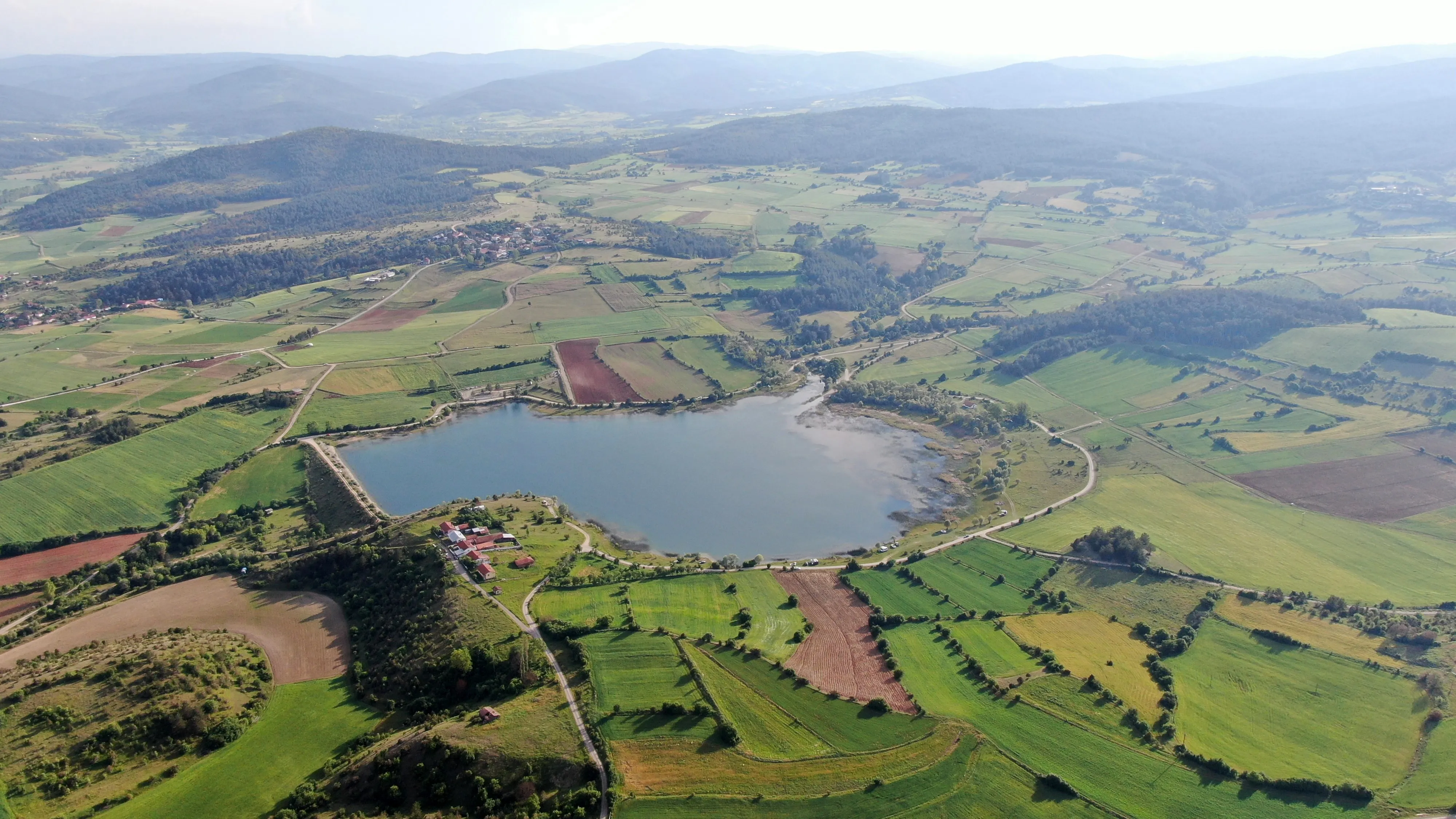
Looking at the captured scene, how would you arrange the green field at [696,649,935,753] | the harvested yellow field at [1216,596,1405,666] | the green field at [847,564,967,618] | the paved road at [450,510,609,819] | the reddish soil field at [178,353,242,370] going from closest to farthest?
the paved road at [450,510,609,819]
the green field at [696,649,935,753]
the harvested yellow field at [1216,596,1405,666]
the green field at [847,564,967,618]
the reddish soil field at [178,353,242,370]

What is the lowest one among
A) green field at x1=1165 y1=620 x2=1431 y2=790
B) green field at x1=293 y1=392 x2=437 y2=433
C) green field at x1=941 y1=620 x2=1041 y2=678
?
green field at x1=1165 y1=620 x2=1431 y2=790

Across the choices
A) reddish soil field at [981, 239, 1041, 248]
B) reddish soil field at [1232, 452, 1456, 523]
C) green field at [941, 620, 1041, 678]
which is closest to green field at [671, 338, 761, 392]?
green field at [941, 620, 1041, 678]

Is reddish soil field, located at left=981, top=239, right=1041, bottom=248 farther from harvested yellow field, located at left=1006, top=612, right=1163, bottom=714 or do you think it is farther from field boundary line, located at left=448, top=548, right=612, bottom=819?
field boundary line, located at left=448, top=548, right=612, bottom=819

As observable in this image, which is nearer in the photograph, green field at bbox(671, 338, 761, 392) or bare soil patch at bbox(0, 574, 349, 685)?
bare soil patch at bbox(0, 574, 349, 685)

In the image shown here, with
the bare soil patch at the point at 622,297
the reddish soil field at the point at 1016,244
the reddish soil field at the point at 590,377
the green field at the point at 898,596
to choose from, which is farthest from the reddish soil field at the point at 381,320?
the reddish soil field at the point at 1016,244

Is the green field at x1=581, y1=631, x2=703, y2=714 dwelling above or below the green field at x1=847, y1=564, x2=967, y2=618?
above

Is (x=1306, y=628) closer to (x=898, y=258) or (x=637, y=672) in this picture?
(x=637, y=672)

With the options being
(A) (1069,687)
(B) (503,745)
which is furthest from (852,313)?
(B) (503,745)

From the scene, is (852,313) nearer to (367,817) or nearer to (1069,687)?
(1069,687)

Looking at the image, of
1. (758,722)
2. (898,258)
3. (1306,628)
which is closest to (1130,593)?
(1306,628)
